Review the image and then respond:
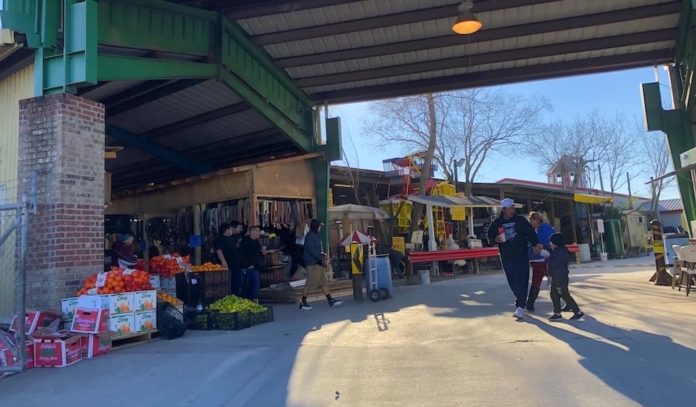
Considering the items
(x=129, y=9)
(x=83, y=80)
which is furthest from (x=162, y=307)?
(x=129, y=9)

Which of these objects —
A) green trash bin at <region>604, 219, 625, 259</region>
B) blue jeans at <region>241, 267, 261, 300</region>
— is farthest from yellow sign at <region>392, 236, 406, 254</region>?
green trash bin at <region>604, 219, 625, 259</region>

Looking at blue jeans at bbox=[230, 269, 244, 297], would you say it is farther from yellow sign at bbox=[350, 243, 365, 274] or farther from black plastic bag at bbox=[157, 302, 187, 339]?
black plastic bag at bbox=[157, 302, 187, 339]

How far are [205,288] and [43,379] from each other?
3.88 meters

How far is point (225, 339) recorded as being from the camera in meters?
7.40

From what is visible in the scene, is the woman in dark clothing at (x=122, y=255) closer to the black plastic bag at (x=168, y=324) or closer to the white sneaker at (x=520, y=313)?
the black plastic bag at (x=168, y=324)

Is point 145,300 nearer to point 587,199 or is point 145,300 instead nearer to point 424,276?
point 424,276

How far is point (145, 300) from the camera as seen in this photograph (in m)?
7.24

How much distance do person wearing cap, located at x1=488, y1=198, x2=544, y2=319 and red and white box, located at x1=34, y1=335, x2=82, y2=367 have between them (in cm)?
605

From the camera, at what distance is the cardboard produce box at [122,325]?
267 inches

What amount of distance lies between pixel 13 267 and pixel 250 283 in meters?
4.34

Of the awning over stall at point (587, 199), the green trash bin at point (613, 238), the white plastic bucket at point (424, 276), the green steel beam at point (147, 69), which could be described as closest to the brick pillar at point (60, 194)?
the green steel beam at point (147, 69)

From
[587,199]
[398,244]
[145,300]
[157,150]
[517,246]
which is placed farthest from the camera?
[587,199]

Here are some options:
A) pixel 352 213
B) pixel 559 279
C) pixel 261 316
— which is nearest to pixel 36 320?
pixel 261 316

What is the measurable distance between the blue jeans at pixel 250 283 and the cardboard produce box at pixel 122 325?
12.0 feet
